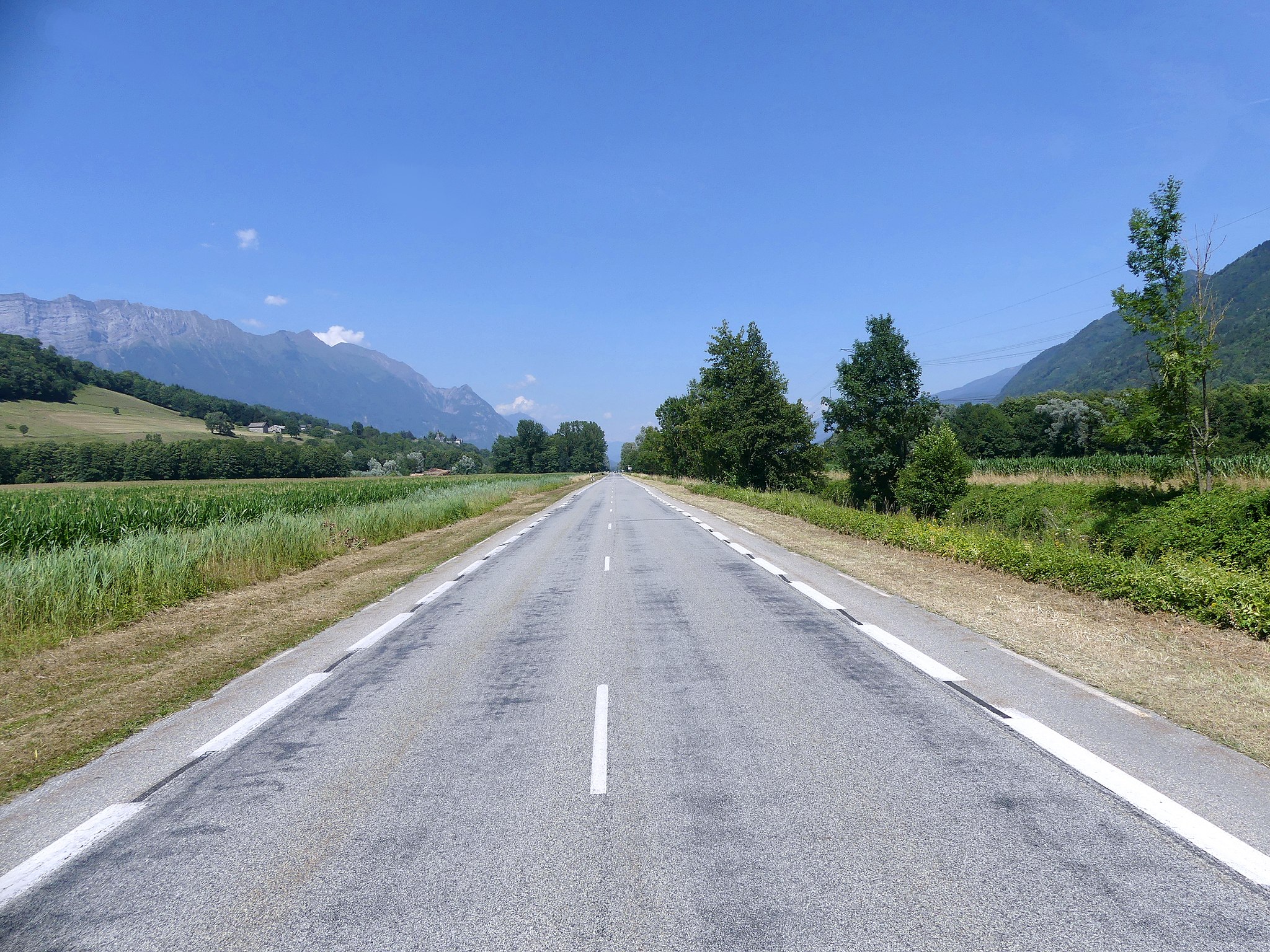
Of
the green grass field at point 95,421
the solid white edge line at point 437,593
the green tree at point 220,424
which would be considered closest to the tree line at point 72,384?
the green grass field at point 95,421

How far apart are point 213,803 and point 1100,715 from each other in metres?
6.16

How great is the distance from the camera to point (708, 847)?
330 cm

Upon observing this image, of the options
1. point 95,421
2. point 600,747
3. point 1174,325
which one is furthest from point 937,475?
point 95,421

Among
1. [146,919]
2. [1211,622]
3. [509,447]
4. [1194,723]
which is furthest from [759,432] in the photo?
A: [509,447]

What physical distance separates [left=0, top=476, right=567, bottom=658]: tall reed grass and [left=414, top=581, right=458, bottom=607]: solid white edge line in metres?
3.96

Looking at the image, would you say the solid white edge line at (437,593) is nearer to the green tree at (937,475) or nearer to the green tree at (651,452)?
the green tree at (937,475)

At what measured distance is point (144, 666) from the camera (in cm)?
738

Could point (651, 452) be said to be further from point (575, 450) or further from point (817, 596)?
point (817, 596)

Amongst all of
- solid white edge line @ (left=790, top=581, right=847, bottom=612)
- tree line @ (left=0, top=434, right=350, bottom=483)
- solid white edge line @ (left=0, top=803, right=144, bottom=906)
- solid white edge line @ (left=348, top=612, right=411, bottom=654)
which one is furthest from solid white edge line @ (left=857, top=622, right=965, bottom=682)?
tree line @ (left=0, top=434, right=350, bottom=483)

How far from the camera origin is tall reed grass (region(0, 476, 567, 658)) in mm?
8797

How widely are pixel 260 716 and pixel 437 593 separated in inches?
227

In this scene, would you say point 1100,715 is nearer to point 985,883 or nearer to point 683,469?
point 985,883

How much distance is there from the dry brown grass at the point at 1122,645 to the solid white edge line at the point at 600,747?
13.5 ft

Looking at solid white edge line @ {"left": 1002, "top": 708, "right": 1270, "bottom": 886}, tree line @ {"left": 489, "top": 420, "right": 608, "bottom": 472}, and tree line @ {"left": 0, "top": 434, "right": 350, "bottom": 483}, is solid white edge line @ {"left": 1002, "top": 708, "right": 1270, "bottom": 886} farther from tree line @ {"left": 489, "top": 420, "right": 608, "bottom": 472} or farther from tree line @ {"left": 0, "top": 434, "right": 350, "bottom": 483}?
tree line @ {"left": 489, "top": 420, "right": 608, "bottom": 472}
